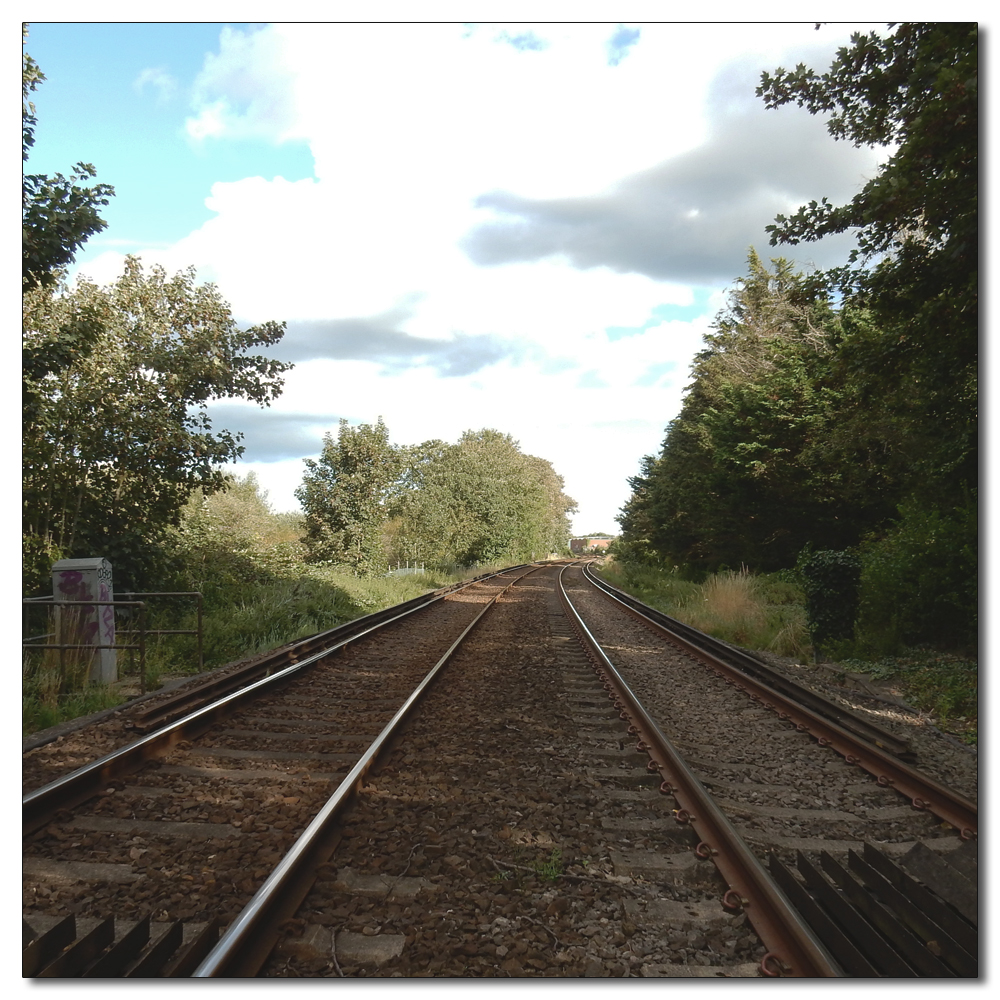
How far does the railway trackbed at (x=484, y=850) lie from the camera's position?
8.19 ft

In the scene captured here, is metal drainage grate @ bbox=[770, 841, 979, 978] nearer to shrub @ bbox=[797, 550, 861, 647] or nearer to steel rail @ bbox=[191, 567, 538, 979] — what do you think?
steel rail @ bbox=[191, 567, 538, 979]

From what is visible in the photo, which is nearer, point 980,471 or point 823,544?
point 980,471

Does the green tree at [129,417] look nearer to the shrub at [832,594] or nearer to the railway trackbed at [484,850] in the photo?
the railway trackbed at [484,850]

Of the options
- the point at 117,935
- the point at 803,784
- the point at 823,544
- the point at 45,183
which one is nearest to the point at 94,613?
the point at 45,183

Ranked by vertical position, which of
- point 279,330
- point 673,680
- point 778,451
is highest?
point 279,330

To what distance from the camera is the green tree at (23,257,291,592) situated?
384 inches

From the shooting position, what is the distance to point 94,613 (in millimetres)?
7551

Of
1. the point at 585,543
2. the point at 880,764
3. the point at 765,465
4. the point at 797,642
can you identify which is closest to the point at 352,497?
the point at 765,465

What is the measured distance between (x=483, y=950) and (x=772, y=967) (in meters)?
1.06

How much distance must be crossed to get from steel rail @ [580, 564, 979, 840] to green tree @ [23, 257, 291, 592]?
953 cm

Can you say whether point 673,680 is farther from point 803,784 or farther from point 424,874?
point 424,874

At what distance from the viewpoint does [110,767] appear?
14.1ft

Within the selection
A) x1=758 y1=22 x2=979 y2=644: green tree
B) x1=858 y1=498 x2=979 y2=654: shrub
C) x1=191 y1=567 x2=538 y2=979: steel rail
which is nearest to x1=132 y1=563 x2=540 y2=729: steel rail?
x1=191 y1=567 x2=538 y2=979: steel rail

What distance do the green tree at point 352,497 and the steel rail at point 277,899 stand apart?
23158 mm
